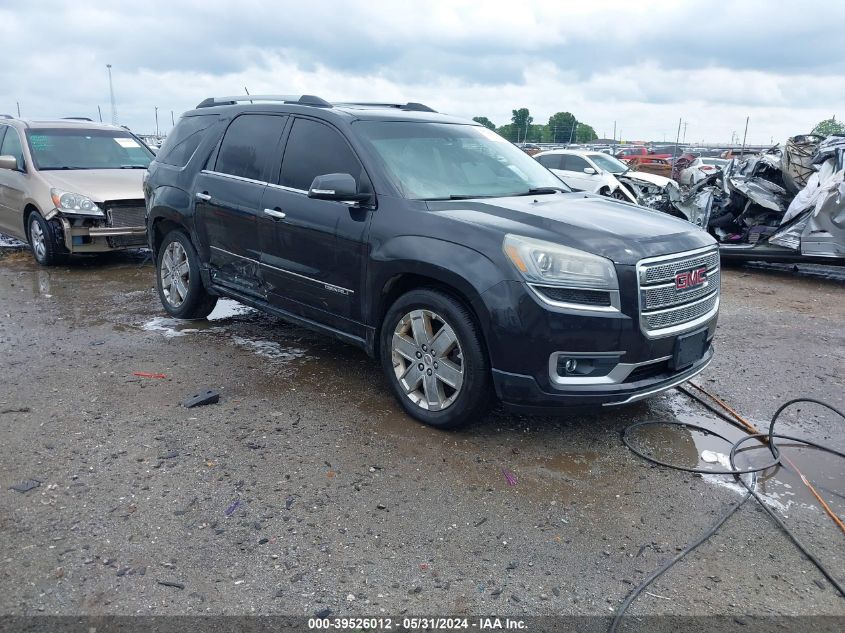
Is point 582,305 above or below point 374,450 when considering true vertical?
above

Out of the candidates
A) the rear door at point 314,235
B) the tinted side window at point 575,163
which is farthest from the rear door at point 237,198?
the tinted side window at point 575,163

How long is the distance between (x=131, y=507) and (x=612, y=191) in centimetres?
1305

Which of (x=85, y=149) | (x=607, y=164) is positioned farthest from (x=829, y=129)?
(x=85, y=149)

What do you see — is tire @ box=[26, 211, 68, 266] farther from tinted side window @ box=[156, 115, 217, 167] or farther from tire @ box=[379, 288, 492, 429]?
tire @ box=[379, 288, 492, 429]

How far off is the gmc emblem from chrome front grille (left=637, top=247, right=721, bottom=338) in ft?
0.05

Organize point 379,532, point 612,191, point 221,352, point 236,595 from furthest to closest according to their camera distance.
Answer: point 612,191 → point 221,352 → point 379,532 → point 236,595

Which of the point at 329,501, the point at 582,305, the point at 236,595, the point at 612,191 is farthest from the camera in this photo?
the point at 612,191

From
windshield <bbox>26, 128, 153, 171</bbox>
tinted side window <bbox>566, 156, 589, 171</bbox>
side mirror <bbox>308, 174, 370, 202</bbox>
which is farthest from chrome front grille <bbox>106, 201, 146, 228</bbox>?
tinted side window <bbox>566, 156, 589, 171</bbox>

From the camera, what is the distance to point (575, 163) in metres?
15.6

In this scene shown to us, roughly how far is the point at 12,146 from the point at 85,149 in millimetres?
995

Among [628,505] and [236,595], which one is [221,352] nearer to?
[236,595]

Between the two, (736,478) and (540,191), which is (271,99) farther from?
(736,478)

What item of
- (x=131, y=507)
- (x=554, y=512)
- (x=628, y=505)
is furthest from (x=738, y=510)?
(x=131, y=507)

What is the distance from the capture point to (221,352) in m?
5.59
